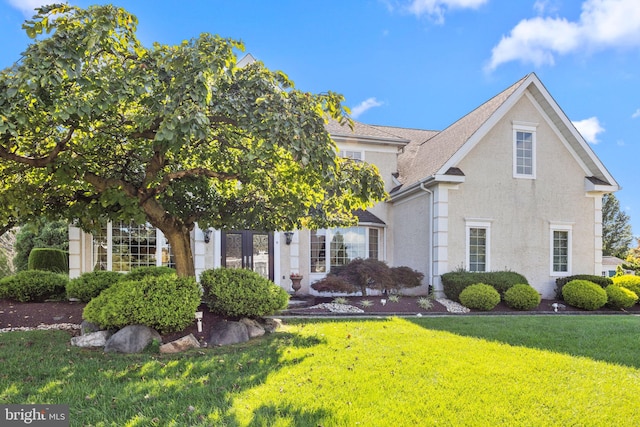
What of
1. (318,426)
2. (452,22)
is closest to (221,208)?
(318,426)

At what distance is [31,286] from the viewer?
34.6 ft

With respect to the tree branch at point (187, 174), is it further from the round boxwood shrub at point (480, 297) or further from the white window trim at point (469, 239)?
the white window trim at point (469, 239)

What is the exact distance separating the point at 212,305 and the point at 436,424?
497 centimetres

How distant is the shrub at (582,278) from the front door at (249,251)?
33.5ft

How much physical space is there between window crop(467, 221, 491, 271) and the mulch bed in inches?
65.3

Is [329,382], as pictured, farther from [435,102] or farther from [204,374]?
[435,102]

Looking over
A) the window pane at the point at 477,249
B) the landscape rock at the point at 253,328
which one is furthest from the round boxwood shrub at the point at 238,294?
the window pane at the point at 477,249

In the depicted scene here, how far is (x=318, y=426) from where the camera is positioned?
3.55 meters

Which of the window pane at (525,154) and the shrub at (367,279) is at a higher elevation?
the window pane at (525,154)

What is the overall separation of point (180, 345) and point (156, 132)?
3.30 metres

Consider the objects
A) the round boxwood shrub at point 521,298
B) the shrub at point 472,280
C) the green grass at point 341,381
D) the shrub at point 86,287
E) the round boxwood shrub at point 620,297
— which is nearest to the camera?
the green grass at point 341,381

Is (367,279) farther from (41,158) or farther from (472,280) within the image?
(41,158)

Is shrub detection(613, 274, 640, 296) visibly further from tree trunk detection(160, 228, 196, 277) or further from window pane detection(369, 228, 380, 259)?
A: tree trunk detection(160, 228, 196, 277)

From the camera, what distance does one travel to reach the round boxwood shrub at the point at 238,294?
7328 millimetres
